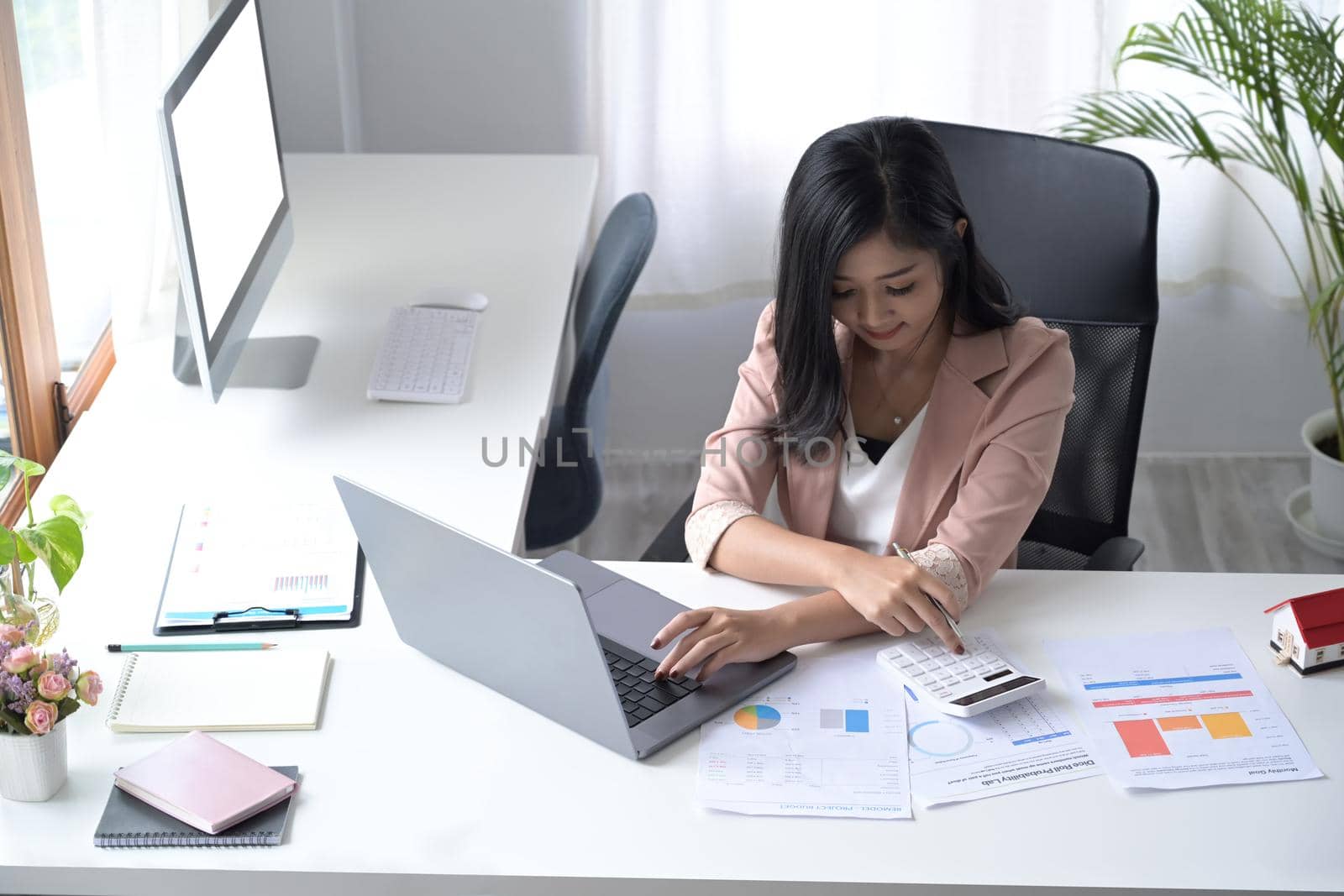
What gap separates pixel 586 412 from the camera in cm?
Result: 230

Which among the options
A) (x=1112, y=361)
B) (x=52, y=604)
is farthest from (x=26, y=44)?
(x=1112, y=361)

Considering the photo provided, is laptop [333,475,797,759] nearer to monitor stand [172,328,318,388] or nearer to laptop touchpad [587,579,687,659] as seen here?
laptop touchpad [587,579,687,659]

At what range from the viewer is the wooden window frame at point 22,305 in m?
1.97

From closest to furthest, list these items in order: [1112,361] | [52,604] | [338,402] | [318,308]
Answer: [52,604], [1112,361], [338,402], [318,308]

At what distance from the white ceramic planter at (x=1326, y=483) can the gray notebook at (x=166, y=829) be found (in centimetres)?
234

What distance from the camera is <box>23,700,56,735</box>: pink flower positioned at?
129 cm

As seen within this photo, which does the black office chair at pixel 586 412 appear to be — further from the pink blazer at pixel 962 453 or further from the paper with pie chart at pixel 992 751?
the paper with pie chart at pixel 992 751

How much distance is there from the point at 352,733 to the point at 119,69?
1.22 metres

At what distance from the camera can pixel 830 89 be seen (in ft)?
9.84

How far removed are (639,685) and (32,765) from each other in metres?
0.59

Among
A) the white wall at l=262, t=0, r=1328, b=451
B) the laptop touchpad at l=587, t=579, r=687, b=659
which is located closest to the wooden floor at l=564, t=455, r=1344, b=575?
the white wall at l=262, t=0, r=1328, b=451

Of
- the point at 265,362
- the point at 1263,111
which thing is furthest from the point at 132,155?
the point at 1263,111

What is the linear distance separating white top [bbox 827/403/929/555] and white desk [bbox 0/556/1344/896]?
0.53 m

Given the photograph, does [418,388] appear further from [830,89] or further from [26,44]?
[830,89]
